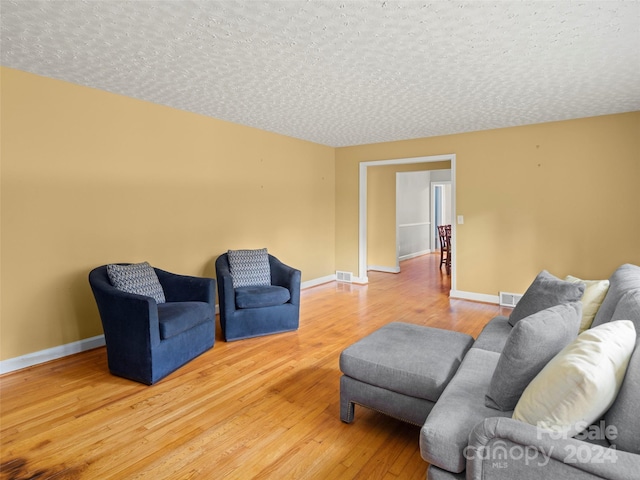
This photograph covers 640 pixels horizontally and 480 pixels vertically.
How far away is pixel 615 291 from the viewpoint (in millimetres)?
2176

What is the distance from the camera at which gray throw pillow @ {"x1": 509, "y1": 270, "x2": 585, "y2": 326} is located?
8.14 ft

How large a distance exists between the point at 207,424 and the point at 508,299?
4514 millimetres

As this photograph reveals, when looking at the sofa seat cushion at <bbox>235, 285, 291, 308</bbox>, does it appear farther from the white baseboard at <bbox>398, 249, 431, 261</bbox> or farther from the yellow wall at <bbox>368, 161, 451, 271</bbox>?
the white baseboard at <bbox>398, 249, 431, 261</bbox>

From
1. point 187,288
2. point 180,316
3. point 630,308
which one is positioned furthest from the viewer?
point 187,288

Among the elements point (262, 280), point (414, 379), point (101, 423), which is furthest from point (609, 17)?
point (101, 423)

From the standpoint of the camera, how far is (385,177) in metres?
8.13

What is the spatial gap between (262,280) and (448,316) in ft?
7.90

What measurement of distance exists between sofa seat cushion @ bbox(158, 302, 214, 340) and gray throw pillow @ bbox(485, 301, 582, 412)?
2411 millimetres

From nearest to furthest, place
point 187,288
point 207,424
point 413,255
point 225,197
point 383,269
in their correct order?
point 207,424 < point 187,288 < point 225,197 < point 383,269 < point 413,255

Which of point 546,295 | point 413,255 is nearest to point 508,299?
point 546,295

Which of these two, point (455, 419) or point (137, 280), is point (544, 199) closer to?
point (455, 419)

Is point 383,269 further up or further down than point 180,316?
further down

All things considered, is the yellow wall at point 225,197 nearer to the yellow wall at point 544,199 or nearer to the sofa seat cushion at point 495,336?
the yellow wall at point 544,199

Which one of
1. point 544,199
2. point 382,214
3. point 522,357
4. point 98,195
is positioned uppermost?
point 98,195
